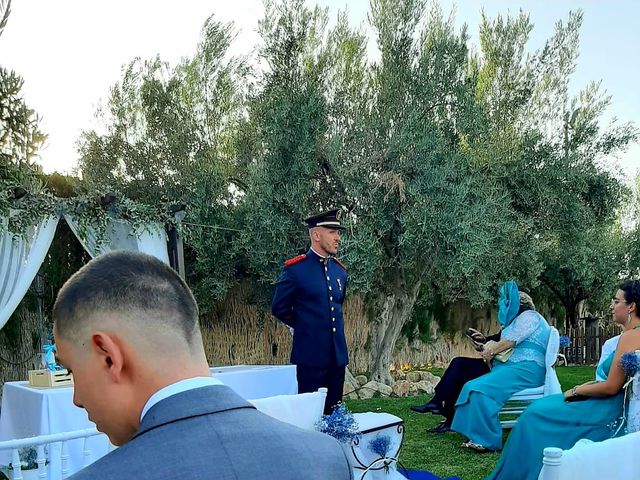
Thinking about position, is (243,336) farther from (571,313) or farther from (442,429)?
(571,313)

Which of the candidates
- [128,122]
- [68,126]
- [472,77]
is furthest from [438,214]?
A: [68,126]

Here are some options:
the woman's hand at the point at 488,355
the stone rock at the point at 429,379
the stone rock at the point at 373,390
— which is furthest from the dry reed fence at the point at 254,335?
the woman's hand at the point at 488,355

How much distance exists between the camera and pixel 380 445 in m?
3.45

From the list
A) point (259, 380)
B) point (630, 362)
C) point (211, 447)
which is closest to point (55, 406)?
point (259, 380)

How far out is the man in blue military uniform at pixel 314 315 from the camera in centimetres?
482

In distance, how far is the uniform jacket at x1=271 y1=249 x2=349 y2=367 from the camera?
482 centimetres

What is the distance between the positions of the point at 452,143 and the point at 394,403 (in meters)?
4.28

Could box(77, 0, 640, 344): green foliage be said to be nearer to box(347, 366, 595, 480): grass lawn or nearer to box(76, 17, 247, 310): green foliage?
box(76, 17, 247, 310): green foliage

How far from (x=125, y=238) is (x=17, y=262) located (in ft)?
3.96

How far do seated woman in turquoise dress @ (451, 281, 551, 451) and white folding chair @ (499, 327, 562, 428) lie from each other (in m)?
0.05

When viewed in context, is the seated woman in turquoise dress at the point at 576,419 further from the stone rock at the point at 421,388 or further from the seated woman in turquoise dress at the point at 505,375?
the stone rock at the point at 421,388

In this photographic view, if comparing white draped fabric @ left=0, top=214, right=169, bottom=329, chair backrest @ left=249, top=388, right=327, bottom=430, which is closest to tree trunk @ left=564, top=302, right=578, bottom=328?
white draped fabric @ left=0, top=214, right=169, bottom=329

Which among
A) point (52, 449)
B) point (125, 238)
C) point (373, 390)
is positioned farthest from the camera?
point (373, 390)

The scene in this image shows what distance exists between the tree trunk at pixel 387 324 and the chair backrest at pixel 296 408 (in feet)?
25.1
